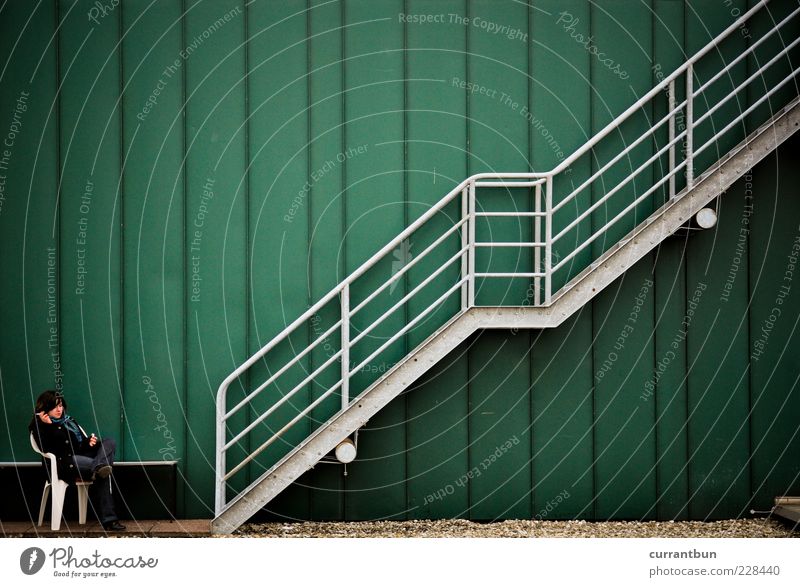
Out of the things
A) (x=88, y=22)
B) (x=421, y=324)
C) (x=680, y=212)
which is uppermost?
(x=88, y=22)

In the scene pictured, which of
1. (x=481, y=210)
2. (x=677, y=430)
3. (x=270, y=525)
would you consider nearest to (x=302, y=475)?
(x=270, y=525)

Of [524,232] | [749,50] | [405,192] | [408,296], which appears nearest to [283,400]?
[408,296]

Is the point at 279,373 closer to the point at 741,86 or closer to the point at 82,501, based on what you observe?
the point at 82,501

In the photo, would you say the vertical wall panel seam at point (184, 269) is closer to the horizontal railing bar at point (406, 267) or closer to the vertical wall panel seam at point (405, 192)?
the horizontal railing bar at point (406, 267)

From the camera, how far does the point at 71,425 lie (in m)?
7.42

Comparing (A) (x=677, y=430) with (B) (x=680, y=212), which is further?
(A) (x=677, y=430)

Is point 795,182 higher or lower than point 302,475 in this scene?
higher

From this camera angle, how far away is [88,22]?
7883 millimetres

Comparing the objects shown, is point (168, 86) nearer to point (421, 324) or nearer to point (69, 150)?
point (69, 150)

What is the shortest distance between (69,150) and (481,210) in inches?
147

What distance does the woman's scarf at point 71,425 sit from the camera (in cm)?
729

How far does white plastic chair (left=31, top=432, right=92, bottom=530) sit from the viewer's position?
7.25 m
